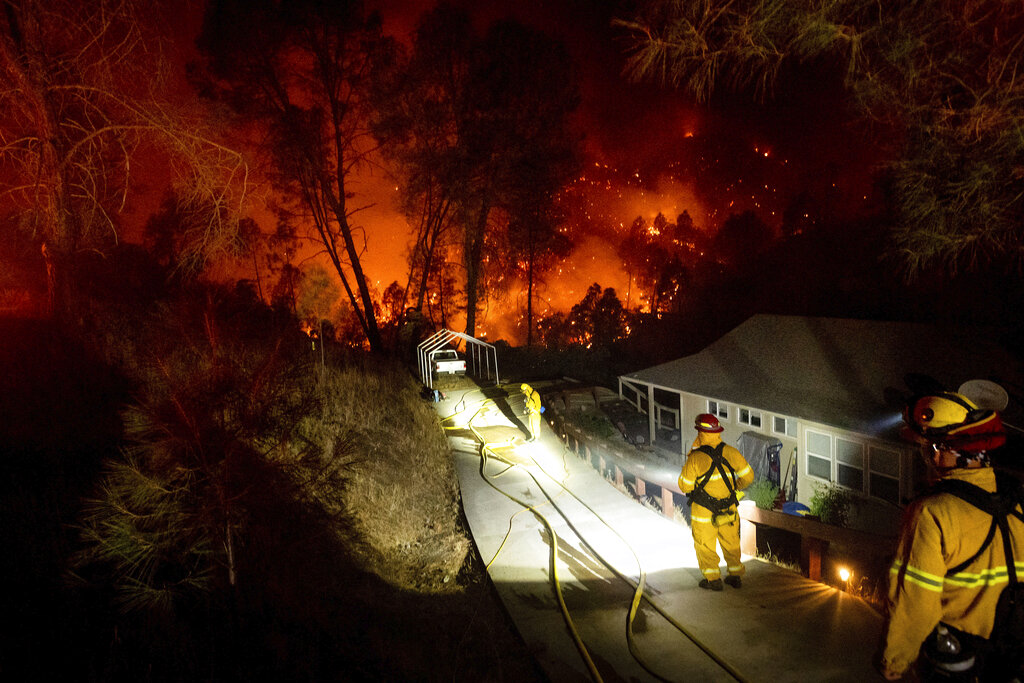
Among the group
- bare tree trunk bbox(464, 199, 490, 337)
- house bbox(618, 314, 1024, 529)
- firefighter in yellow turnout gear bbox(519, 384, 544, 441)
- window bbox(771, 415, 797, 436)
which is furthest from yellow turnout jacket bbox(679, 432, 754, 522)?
bare tree trunk bbox(464, 199, 490, 337)

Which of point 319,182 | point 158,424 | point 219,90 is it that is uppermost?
point 219,90

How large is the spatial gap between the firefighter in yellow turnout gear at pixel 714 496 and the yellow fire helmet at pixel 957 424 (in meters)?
1.85

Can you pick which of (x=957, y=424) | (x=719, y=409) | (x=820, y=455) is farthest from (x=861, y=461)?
(x=957, y=424)

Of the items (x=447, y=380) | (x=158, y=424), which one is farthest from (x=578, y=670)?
(x=447, y=380)

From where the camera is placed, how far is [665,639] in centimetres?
438

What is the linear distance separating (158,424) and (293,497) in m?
1.15

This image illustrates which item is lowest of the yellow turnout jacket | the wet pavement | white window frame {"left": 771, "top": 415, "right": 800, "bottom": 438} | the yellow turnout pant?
white window frame {"left": 771, "top": 415, "right": 800, "bottom": 438}

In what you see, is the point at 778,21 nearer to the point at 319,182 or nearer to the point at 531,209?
the point at 319,182

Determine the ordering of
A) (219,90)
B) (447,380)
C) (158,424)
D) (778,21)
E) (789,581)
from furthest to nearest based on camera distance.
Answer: (447,380)
(219,90)
(778,21)
(789,581)
(158,424)

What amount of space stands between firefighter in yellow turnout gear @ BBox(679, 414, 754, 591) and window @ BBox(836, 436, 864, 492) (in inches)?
304

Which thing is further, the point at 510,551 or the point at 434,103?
the point at 434,103

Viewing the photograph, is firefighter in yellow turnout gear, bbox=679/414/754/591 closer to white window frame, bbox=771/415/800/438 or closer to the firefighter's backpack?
the firefighter's backpack

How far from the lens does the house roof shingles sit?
1050cm

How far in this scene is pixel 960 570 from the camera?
2.78 metres
